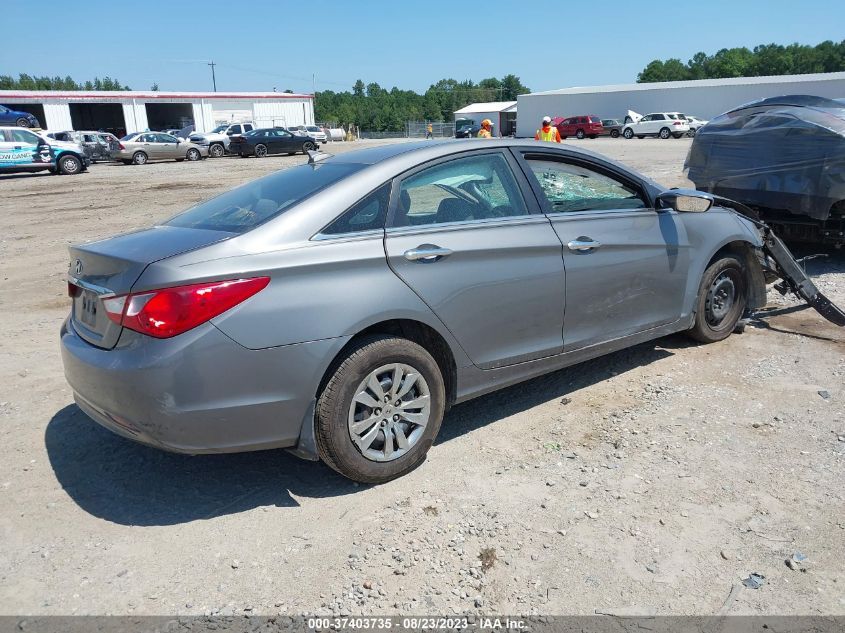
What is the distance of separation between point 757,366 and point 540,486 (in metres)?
2.44

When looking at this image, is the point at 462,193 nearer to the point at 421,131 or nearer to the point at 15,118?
the point at 15,118

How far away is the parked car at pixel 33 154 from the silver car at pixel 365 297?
24.4 metres

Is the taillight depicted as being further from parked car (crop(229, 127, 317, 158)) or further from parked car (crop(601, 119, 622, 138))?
parked car (crop(601, 119, 622, 138))

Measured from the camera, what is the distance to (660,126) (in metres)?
47.9

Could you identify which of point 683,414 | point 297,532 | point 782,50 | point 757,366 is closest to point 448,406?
point 297,532

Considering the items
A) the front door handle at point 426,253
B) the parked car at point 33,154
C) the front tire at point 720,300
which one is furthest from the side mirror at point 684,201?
the parked car at point 33,154

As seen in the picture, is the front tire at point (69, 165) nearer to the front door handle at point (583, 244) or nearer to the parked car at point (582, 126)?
the front door handle at point (583, 244)

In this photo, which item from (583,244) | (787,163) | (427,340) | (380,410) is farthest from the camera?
(787,163)

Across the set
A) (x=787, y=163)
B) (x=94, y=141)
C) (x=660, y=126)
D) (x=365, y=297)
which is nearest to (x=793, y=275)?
(x=787, y=163)

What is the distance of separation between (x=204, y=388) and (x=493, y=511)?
4.80 feet

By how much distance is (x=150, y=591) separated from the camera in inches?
108

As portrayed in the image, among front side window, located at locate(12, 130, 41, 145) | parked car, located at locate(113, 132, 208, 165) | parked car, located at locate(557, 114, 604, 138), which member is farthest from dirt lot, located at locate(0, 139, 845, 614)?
parked car, located at locate(557, 114, 604, 138)

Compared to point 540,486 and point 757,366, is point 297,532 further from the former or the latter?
point 757,366

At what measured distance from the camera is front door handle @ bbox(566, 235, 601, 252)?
4.04 meters
